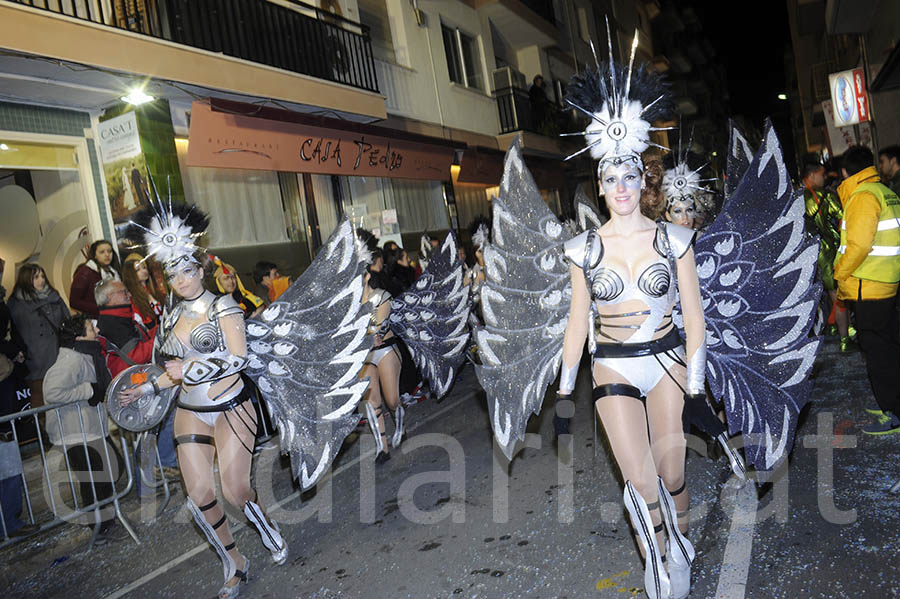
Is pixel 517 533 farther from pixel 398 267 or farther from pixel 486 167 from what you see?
pixel 486 167

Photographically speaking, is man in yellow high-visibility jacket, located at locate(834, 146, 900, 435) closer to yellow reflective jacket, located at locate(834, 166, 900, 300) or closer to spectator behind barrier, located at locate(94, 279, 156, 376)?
yellow reflective jacket, located at locate(834, 166, 900, 300)

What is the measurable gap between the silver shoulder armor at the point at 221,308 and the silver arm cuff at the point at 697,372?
2601mm

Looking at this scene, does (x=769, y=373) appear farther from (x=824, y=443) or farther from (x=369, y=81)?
(x=369, y=81)

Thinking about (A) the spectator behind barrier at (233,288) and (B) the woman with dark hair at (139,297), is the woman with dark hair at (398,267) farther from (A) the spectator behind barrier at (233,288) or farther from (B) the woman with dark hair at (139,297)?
(B) the woman with dark hair at (139,297)

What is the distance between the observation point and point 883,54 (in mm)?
12422

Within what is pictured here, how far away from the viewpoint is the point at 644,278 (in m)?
3.23

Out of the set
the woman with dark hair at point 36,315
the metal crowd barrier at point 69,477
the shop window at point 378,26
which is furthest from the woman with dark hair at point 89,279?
the shop window at point 378,26

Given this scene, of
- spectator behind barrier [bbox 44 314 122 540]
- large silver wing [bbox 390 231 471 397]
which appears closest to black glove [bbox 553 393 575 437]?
large silver wing [bbox 390 231 471 397]

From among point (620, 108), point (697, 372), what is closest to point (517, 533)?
point (697, 372)

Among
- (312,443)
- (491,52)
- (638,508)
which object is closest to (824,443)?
(638,508)

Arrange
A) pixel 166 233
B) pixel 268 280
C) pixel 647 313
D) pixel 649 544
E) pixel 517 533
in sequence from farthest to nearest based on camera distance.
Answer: pixel 268 280, pixel 517 533, pixel 166 233, pixel 647 313, pixel 649 544

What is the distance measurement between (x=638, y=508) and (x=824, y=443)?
108 inches

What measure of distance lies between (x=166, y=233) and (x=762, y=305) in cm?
350

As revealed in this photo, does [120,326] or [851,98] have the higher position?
[851,98]
